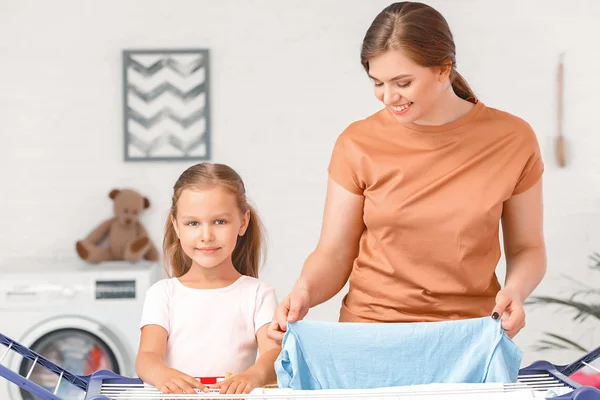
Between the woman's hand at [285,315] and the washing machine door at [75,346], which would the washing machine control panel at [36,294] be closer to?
the washing machine door at [75,346]

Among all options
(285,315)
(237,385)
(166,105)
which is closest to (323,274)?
(285,315)

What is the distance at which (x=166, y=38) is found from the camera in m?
4.20

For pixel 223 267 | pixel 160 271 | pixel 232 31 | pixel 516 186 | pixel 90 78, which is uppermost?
pixel 232 31

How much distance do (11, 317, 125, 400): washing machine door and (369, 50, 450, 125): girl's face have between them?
2.72 meters

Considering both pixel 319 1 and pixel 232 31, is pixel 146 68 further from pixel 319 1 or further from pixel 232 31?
pixel 319 1

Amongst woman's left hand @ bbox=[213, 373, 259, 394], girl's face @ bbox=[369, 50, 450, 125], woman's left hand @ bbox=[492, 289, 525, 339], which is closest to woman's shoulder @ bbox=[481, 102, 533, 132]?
girl's face @ bbox=[369, 50, 450, 125]

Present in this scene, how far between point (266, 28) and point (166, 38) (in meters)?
0.53

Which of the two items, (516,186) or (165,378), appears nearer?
(165,378)

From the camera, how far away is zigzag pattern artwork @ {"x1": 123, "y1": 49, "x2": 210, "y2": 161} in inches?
165

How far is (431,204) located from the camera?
1.43m

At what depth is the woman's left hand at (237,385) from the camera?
1197 mm

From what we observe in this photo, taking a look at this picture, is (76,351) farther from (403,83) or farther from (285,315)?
(403,83)

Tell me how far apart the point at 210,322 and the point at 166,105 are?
292cm

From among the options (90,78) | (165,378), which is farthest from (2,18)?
(165,378)
